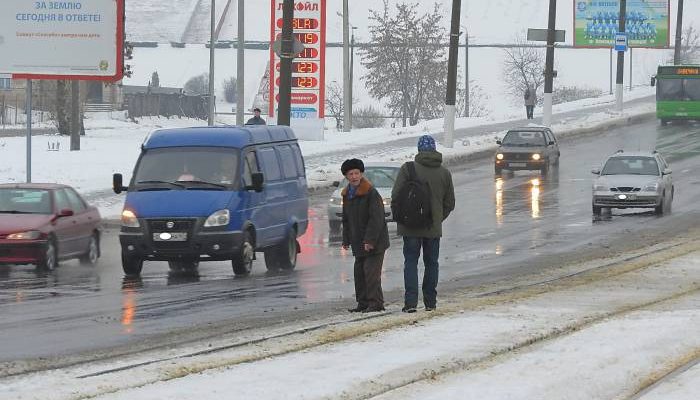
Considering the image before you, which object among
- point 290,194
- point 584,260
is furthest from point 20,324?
point 584,260

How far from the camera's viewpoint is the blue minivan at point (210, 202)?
21.5 meters

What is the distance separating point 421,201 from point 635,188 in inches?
813

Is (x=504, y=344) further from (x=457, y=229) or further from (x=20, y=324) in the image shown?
(x=457, y=229)

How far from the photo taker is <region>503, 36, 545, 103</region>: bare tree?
506 ft

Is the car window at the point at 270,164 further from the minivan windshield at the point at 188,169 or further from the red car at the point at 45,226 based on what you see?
the red car at the point at 45,226

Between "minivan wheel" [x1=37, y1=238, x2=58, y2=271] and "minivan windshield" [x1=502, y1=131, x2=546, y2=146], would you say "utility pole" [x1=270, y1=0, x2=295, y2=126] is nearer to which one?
"minivan wheel" [x1=37, y1=238, x2=58, y2=271]

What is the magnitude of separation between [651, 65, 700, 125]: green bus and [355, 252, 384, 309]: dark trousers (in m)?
56.0

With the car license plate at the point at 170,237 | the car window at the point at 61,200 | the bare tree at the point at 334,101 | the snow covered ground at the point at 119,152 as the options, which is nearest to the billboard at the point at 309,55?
the snow covered ground at the point at 119,152

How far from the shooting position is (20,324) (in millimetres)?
15422

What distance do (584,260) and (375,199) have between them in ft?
30.6

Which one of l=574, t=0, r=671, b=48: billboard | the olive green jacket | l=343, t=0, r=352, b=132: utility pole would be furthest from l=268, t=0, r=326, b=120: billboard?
l=574, t=0, r=671, b=48: billboard

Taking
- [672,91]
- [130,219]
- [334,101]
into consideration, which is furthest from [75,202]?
[334,101]

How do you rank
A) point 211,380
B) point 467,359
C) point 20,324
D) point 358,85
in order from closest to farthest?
point 211,380 → point 467,359 → point 20,324 → point 358,85

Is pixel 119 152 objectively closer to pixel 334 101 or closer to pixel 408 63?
pixel 408 63
